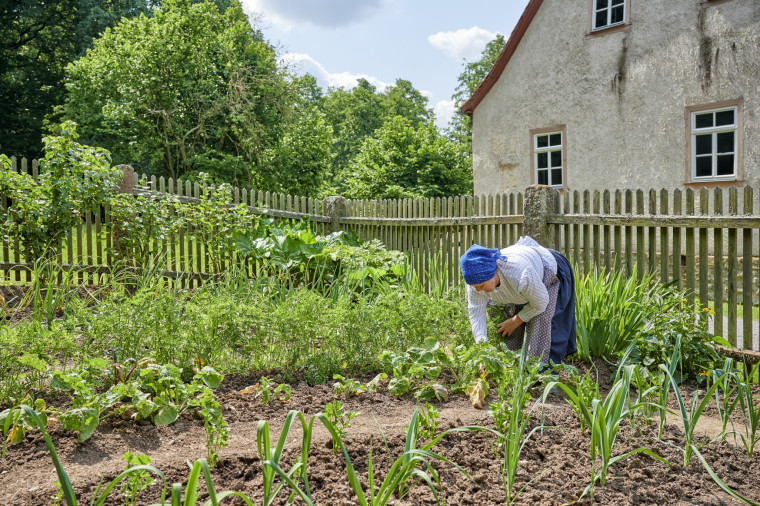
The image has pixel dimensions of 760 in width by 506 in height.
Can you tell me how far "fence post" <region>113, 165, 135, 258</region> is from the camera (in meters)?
7.20

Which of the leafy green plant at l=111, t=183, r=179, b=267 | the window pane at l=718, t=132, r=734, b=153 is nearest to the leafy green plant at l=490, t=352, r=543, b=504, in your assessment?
the leafy green plant at l=111, t=183, r=179, b=267

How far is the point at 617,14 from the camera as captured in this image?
468 inches

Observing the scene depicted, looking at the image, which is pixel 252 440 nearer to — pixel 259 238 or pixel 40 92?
pixel 259 238

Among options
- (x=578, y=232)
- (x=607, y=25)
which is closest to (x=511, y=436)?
(x=578, y=232)

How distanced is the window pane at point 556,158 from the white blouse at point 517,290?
9594mm

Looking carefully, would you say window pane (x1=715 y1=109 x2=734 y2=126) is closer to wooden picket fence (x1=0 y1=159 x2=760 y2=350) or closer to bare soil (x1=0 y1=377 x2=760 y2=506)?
wooden picket fence (x1=0 y1=159 x2=760 y2=350)

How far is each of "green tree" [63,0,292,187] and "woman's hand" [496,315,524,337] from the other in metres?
16.7

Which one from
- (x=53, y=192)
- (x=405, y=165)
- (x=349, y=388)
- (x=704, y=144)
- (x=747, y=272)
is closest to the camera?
(x=349, y=388)

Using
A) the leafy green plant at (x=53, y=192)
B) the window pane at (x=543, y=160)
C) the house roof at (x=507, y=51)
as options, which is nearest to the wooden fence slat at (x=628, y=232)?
the leafy green plant at (x=53, y=192)

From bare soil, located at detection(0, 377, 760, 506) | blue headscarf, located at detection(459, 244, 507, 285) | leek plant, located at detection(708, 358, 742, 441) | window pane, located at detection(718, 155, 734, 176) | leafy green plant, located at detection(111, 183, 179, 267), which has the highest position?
window pane, located at detection(718, 155, 734, 176)

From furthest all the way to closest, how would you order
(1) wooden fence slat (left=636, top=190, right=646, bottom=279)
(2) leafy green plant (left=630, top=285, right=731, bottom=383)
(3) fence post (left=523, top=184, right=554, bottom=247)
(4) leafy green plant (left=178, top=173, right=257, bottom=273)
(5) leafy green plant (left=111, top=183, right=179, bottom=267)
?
1. (4) leafy green plant (left=178, top=173, right=257, bottom=273)
2. (5) leafy green plant (left=111, top=183, right=179, bottom=267)
3. (3) fence post (left=523, top=184, right=554, bottom=247)
4. (1) wooden fence slat (left=636, top=190, right=646, bottom=279)
5. (2) leafy green plant (left=630, top=285, right=731, bottom=383)

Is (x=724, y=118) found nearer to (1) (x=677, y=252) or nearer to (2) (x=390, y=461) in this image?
(1) (x=677, y=252)

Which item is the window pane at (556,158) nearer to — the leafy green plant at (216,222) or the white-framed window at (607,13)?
the white-framed window at (607,13)

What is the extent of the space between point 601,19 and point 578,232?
7.92m
